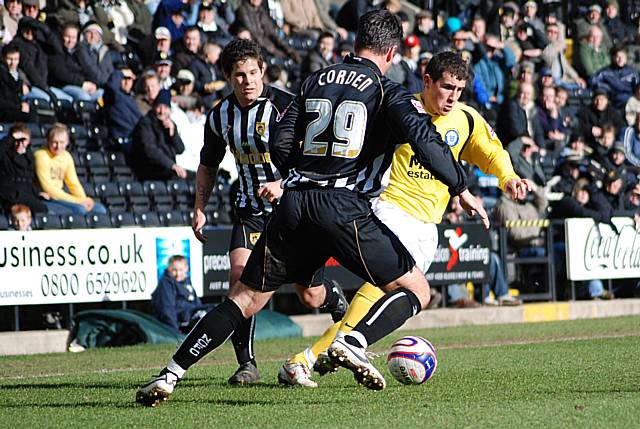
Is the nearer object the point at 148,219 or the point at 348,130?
the point at 348,130

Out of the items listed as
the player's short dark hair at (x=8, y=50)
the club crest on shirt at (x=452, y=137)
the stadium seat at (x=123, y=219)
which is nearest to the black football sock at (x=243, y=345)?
the club crest on shirt at (x=452, y=137)

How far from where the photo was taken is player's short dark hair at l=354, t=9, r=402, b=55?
7297 millimetres

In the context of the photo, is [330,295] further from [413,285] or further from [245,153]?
[413,285]

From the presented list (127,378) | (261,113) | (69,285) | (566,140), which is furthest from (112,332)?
(566,140)

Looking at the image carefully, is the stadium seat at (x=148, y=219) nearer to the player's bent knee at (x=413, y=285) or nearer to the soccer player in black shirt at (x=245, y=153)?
the soccer player in black shirt at (x=245, y=153)

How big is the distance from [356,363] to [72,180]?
899 centimetres

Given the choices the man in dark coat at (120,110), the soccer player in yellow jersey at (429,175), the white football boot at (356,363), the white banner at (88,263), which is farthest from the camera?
the man in dark coat at (120,110)

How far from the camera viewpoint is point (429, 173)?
8969mm

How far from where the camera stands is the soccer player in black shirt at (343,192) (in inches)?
282

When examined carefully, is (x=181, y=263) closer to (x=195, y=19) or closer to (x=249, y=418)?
(x=195, y=19)

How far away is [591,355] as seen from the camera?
10656mm

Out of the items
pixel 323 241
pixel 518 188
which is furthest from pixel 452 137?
pixel 323 241

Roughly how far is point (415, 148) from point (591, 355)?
434 cm

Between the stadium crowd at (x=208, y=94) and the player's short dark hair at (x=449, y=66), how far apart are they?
6.37m
